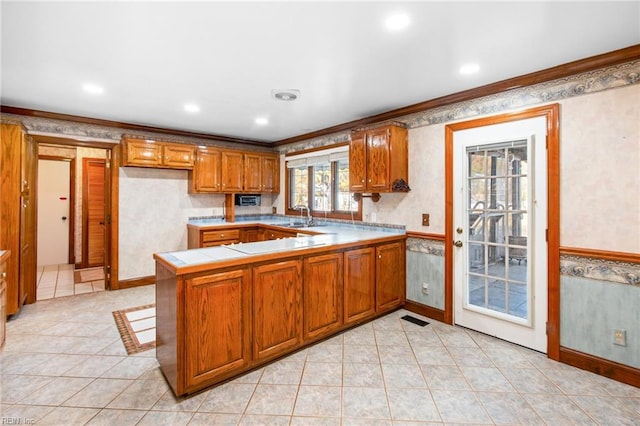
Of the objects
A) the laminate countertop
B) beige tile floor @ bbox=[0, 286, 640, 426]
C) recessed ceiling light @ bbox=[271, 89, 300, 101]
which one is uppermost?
recessed ceiling light @ bbox=[271, 89, 300, 101]

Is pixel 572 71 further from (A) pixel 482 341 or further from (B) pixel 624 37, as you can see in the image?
(A) pixel 482 341

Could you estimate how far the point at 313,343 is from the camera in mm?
2896

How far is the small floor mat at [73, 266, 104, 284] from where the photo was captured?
16.8ft

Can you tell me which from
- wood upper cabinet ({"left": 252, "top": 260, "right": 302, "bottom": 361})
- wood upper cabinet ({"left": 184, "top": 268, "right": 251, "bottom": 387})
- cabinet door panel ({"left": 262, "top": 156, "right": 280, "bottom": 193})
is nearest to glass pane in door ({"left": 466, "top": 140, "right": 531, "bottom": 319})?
wood upper cabinet ({"left": 252, "top": 260, "right": 302, "bottom": 361})

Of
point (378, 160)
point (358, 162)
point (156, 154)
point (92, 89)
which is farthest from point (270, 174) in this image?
point (92, 89)

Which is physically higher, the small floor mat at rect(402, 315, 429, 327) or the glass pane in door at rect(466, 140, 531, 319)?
the glass pane in door at rect(466, 140, 531, 319)

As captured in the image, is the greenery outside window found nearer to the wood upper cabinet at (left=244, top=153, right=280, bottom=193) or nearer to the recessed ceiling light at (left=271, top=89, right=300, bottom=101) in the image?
the wood upper cabinet at (left=244, top=153, right=280, bottom=193)

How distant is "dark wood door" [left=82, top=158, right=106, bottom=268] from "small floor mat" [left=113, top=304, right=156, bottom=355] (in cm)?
296

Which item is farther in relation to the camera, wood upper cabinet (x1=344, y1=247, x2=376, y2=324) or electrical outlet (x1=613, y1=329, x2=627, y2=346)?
wood upper cabinet (x1=344, y1=247, x2=376, y2=324)

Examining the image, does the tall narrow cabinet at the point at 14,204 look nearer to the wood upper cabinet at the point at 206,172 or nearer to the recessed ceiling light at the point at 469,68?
the wood upper cabinet at the point at 206,172

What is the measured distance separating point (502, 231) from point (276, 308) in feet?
7.38

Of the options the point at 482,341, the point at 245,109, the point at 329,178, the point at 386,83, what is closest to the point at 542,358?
the point at 482,341

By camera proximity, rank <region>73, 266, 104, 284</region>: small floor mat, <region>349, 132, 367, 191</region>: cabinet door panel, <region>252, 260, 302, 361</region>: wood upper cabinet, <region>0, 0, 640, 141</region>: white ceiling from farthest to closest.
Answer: <region>73, 266, 104, 284</region>: small floor mat → <region>349, 132, 367, 191</region>: cabinet door panel → <region>252, 260, 302, 361</region>: wood upper cabinet → <region>0, 0, 640, 141</region>: white ceiling

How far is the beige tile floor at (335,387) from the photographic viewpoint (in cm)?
195
